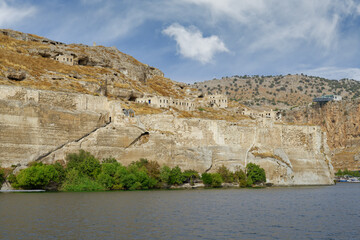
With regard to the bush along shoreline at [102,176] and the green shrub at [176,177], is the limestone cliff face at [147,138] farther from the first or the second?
the green shrub at [176,177]

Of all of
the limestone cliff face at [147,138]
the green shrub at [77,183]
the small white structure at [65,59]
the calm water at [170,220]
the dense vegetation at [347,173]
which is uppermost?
the small white structure at [65,59]

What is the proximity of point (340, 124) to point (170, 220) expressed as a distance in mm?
92748

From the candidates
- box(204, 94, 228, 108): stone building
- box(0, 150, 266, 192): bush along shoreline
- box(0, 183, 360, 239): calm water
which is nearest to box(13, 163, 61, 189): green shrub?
box(0, 150, 266, 192): bush along shoreline

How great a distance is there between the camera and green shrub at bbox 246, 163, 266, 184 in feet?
140

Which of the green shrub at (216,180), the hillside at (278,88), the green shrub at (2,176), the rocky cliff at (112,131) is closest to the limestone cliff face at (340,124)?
the hillside at (278,88)

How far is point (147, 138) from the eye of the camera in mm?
39656

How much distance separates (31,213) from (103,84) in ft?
123

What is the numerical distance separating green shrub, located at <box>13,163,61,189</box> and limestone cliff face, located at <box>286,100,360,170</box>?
74.0m

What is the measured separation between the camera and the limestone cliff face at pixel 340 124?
9369cm

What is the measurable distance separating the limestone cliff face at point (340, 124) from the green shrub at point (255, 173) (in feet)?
179

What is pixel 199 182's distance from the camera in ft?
133

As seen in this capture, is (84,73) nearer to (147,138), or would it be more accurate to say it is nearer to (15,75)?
(15,75)

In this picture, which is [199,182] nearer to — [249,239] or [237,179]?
[237,179]

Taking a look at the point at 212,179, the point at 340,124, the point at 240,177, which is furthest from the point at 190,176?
the point at 340,124
